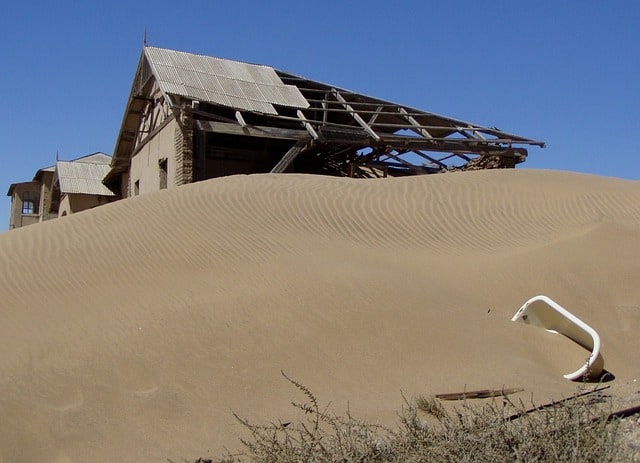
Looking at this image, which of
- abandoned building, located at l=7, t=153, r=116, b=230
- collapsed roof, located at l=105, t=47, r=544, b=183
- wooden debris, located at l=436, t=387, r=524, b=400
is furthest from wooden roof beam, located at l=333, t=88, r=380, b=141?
wooden debris, located at l=436, t=387, r=524, b=400

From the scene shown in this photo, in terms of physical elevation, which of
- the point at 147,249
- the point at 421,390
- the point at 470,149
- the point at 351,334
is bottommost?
the point at 421,390

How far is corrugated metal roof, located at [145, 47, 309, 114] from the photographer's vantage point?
62.8 ft

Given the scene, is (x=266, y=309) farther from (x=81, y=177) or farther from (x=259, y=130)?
(x=81, y=177)

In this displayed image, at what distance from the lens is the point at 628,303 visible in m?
9.95

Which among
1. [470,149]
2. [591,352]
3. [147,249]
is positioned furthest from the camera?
[470,149]

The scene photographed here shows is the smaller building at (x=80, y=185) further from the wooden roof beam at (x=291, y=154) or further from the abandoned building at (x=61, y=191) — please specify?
the wooden roof beam at (x=291, y=154)

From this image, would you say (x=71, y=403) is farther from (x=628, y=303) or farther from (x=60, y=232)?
(x=628, y=303)

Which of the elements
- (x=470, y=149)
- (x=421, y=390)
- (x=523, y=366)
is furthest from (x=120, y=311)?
(x=470, y=149)

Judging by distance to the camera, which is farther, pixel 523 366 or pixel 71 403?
pixel 523 366

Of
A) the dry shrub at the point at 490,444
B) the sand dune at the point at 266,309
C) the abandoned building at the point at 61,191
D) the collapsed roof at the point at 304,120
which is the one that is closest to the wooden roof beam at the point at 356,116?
the collapsed roof at the point at 304,120

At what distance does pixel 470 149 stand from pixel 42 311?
53.5ft

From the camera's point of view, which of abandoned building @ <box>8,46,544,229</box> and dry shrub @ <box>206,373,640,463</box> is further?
abandoned building @ <box>8,46,544,229</box>

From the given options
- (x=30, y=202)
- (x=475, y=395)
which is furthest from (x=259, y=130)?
(x=30, y=202)

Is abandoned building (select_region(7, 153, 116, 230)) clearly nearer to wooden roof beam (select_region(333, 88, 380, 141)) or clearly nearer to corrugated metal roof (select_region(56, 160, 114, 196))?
corrugated metal roof (select_region(56, 160, 114, 196))
